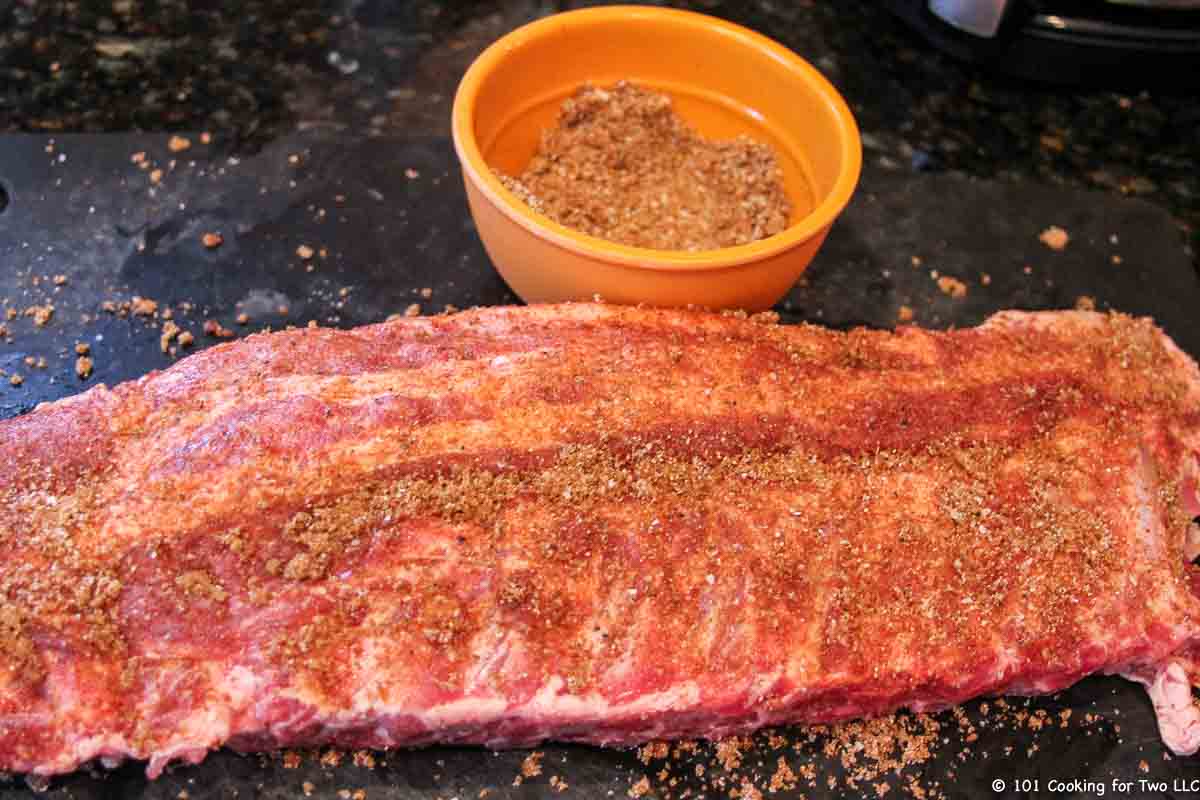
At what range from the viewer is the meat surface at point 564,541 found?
76.9 inches

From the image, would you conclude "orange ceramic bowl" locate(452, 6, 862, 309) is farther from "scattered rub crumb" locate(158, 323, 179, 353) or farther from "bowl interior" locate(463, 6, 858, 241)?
"scattered rub crumb" locate(158, 323, 179, 353)

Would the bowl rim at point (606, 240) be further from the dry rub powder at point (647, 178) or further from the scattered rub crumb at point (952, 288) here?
the scattered rub crumb at point (952, 288)

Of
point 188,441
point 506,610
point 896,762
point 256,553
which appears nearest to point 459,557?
point 506,610

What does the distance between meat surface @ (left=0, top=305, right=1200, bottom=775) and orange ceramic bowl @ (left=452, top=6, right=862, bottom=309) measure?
124 mm

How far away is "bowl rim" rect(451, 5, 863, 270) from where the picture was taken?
94.5 inches

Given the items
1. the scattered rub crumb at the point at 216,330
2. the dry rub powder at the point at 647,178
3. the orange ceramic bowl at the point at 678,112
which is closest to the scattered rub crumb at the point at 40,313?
the scattered rub crumb at the point at 216,330

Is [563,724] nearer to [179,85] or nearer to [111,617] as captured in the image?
[111,617]

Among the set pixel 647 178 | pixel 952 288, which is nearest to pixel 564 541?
pixel 647 178

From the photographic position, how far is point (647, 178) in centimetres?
286

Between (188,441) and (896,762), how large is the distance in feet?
5.42

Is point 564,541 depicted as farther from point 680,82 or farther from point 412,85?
point 412,85

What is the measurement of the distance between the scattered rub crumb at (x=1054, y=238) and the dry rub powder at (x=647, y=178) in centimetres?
104

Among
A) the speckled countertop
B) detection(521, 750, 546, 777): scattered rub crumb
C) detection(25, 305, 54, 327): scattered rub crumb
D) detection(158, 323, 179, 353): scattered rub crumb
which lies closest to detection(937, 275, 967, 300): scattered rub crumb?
the speckled countertop

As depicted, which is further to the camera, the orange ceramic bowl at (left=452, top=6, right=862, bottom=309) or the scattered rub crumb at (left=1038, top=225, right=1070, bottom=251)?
the scattered rub crumb at (left=1038, top=225, right=1070, bottom=251)
